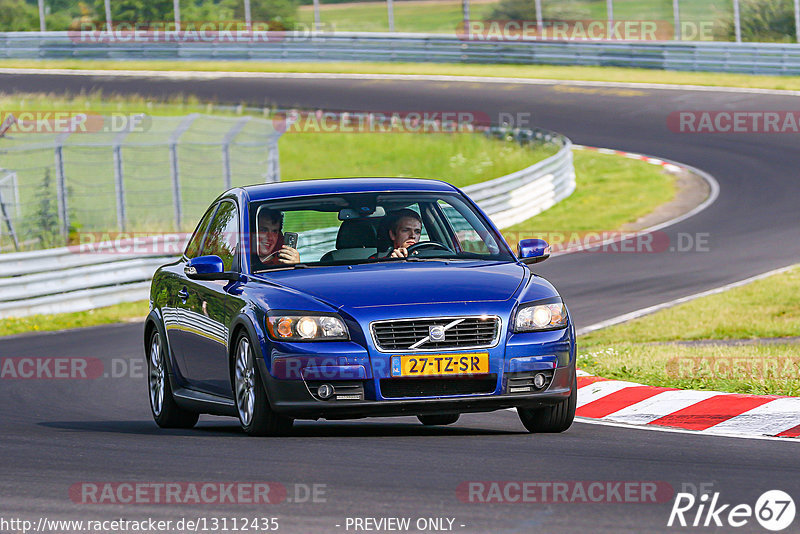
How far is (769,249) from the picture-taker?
21.6 m

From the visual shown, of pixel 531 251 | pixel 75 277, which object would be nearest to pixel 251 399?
pixel 531 251

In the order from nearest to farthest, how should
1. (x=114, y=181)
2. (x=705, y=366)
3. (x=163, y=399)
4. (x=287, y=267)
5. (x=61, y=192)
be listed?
1. (x=287, y=267)
2. (x=163, y=399)
3. (x=705, y=366)
4. (x=61, y=192)
5. (x=114, y=181)

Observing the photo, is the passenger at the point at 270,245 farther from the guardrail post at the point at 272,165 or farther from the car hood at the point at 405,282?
the guardrail post at the point at 272,165

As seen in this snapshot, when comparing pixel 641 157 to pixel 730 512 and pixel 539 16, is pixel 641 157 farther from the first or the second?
pixel 730 512

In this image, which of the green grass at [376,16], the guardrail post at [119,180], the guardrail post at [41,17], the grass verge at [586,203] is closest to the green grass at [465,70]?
the guardrail post at [41,17]

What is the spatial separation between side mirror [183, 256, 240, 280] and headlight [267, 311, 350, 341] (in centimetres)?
95

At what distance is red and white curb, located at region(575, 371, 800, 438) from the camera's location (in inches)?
343

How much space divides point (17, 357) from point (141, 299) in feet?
18.8

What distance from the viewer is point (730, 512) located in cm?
602

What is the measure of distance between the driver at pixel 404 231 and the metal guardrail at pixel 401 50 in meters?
33.1

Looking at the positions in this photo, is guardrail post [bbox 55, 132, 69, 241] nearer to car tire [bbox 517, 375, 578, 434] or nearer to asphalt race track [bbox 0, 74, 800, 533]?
asphalt race track [bbox 0, 74, 800, 533]

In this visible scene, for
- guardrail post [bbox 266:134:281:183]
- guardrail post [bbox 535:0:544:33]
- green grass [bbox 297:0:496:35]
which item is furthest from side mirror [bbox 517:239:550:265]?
green grass [bbox 297:0:496:35]

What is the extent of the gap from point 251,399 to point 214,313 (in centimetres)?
89

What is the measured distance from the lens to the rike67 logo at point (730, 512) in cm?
584
